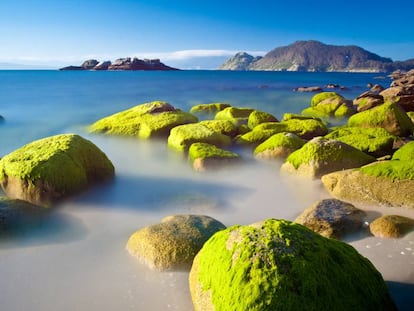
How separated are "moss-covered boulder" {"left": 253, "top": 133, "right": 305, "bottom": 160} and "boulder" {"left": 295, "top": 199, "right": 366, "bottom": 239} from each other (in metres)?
4.13

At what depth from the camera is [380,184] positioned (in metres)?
6.70

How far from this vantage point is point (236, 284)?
333cm

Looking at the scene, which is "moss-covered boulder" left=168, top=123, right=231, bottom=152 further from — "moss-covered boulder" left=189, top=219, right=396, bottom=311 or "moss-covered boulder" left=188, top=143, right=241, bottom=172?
"moss-covered boulder" left=189, top=219, right=396, bottom=311

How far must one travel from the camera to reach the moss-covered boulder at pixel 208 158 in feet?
30.8

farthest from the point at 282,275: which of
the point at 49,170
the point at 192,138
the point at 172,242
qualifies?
the point at 192,138

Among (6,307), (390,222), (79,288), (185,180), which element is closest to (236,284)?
(79,288)

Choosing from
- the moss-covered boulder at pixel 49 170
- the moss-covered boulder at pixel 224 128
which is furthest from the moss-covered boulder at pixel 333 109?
the moss-covered boulder at pixel 49 170

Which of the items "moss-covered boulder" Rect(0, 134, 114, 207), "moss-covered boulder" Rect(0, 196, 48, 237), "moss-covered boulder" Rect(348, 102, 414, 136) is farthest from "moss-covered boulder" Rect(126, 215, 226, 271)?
"moss-covered boulder" Rect(348, 102, 414, 136)

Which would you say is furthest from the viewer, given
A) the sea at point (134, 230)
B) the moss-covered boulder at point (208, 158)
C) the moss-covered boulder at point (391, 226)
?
the moss-covered boulder at point (208, 158)

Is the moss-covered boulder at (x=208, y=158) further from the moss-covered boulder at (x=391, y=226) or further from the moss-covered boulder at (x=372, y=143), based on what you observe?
the moss-covered boulder at (x=391, y=226)

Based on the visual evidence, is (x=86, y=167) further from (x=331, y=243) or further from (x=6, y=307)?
(x=331, y=243)

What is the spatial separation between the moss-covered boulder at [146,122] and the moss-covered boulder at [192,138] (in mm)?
1733

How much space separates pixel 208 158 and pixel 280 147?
7.31 ft

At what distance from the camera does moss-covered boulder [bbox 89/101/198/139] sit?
528 inches
